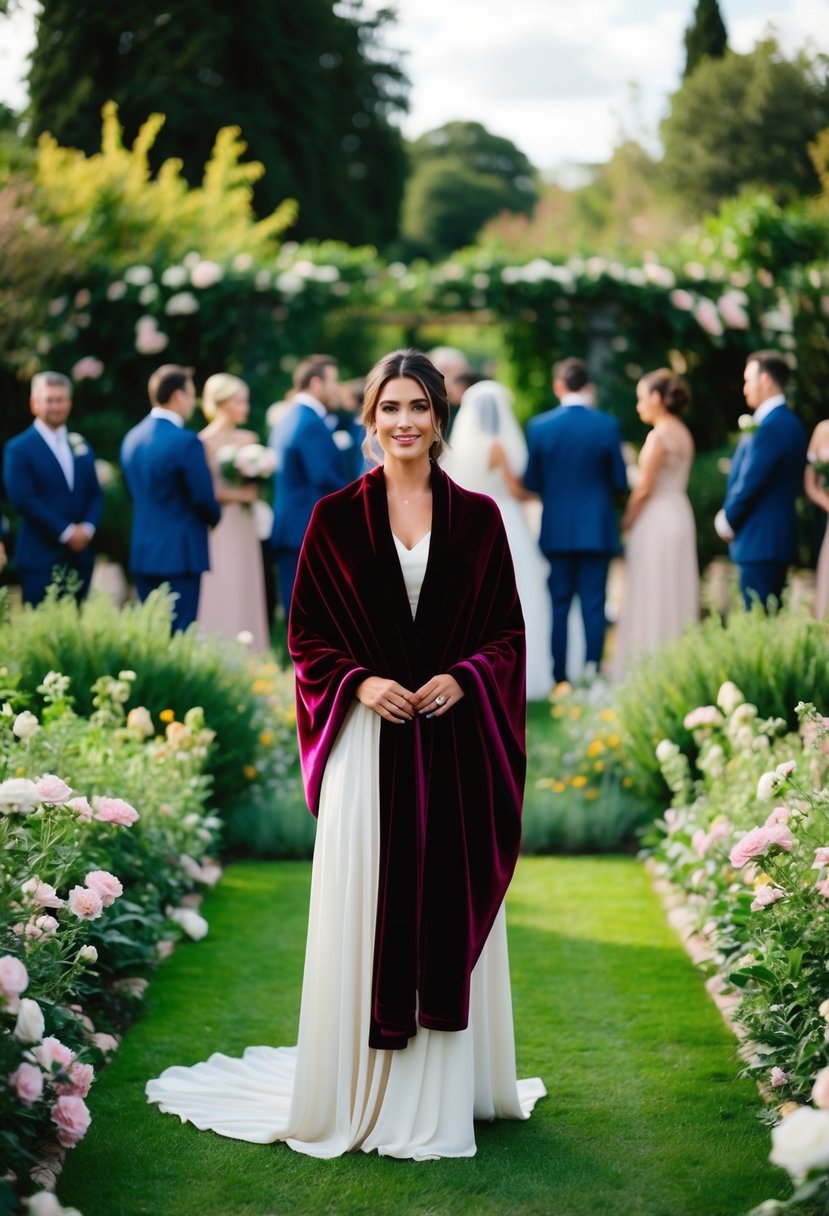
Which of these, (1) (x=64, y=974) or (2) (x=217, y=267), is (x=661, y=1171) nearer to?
(1) (x=64, y=974)

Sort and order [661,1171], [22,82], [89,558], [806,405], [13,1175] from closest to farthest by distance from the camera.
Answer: [13,1175], [661,1171], [89,558], [806,405], [22,82]

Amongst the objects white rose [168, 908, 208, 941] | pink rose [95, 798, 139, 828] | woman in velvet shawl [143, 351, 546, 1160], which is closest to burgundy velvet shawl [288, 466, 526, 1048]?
woman in velvet shawl [143, 351, 546, 1160]

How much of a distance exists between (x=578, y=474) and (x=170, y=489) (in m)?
2.74

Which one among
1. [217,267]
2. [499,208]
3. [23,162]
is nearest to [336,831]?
[217,267]

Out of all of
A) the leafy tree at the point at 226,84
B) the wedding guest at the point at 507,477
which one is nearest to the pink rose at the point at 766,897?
the wedding guest at the point at 507,477

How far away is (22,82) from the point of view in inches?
1009

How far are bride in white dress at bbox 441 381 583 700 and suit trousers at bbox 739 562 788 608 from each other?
155 centimetres

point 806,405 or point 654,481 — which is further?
point 806,405

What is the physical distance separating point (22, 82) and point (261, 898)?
2278 cm

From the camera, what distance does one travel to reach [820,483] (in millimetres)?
8852

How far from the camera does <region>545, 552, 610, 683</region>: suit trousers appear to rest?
10062 mm

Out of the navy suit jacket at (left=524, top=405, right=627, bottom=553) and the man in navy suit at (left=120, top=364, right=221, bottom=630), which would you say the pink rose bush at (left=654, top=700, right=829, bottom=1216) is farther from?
the navy suit jacket at (left=524, top=405, right=627, bottom=553)

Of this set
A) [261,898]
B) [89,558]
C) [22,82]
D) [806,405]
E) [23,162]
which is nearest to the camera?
[261,898]

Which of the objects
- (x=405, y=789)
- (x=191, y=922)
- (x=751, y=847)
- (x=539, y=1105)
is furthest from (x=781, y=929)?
(x=191, y=922)
